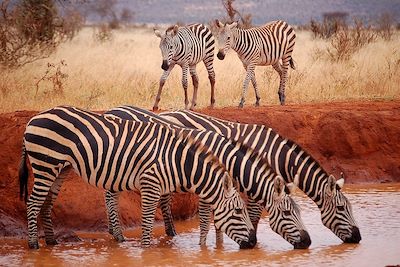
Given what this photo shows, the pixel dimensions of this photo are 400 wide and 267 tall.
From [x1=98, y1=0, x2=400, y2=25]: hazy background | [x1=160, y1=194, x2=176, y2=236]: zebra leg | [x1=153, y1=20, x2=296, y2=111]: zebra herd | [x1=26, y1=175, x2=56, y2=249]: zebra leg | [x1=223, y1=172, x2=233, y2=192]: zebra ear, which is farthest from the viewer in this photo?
[x1=98, y1=0, x2=400, y2=25]: hazy background

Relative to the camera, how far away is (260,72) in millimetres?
20031

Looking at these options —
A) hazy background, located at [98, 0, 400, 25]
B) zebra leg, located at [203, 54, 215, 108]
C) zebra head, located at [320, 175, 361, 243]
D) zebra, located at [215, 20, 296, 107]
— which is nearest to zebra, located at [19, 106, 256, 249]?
zebra head, located at [320, 175, 361, 243]

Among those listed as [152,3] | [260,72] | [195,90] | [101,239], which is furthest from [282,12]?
[101,239]

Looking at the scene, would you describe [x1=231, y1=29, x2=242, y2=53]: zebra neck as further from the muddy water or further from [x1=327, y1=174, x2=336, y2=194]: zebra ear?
[x1=327, y1=174, x2=336, y2=194]: zebra ear

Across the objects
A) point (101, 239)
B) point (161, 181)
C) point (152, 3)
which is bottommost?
Answer: point (101, 239)

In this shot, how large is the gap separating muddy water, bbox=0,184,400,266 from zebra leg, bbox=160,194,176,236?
11cm

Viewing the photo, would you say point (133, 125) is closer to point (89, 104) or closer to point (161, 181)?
point (161, 181)

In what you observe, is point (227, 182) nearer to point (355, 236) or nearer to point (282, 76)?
point (355, 236)

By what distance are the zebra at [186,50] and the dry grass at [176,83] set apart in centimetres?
55

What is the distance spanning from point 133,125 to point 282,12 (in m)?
63.5

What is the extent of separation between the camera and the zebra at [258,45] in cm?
1580

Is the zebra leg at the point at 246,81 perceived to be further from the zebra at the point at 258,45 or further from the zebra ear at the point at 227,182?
the zebra ear at the point at 227,182

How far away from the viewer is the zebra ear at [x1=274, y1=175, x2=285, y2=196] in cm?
878

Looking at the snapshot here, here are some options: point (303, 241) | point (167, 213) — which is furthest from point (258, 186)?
point (167, 213)
